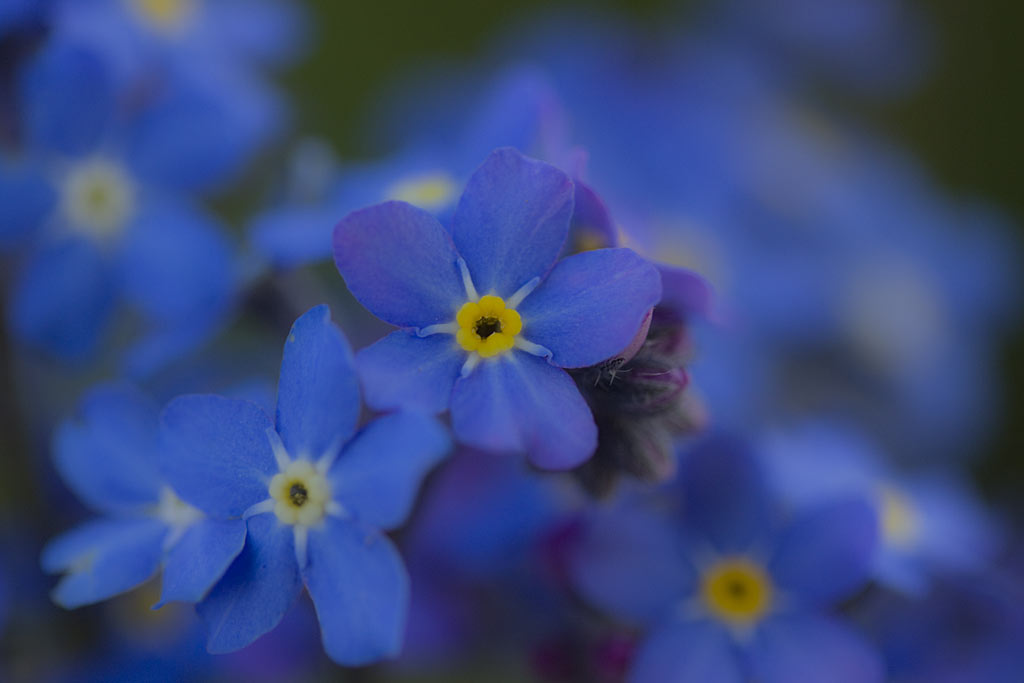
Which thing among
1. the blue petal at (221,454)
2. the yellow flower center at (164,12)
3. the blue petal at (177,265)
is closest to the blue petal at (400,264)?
the blue petal at (221,454)

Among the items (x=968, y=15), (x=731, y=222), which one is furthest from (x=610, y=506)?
(x=968, y=15)

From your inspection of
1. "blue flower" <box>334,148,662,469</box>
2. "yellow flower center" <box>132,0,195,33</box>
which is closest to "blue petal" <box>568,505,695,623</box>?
"blue flower" <box>334,148,662,469</box>

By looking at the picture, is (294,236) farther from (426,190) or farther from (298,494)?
(298,494)

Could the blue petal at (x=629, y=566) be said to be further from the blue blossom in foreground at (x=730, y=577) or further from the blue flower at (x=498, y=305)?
the blue flower at (x=498, y=305)

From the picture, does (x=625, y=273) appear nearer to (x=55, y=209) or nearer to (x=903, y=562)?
(x=903, y=562)

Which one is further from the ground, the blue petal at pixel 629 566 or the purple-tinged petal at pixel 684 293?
the purple-tinged petal at pixel 684 293
